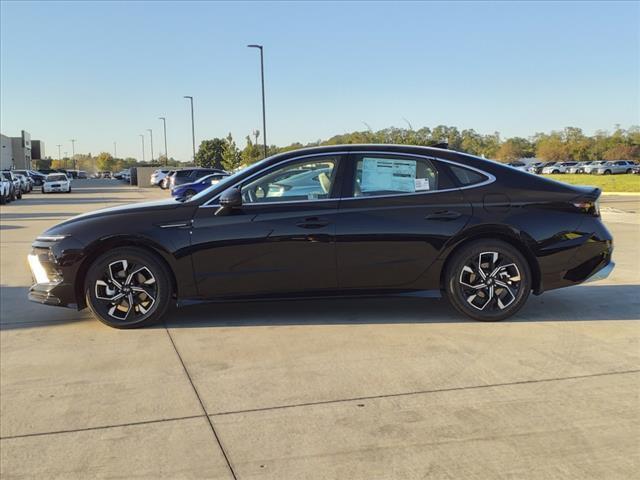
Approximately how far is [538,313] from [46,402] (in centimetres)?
433

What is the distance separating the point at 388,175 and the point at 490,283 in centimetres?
136

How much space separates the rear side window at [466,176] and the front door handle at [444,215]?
0.32 meters

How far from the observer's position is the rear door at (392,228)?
17.0 ft

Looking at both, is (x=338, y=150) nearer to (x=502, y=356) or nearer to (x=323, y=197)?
(x=323, y=197)

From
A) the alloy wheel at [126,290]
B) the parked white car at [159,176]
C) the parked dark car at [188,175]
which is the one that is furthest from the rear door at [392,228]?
the parked white car at [159,176]

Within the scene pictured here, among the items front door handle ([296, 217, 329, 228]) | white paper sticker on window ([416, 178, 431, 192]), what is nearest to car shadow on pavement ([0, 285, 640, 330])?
front door handle ([296, 217, 329, 228])

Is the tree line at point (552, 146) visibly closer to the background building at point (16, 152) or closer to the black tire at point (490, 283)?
the background building at point (16, 152)

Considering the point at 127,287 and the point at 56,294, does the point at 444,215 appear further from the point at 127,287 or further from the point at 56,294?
the point at 56,294

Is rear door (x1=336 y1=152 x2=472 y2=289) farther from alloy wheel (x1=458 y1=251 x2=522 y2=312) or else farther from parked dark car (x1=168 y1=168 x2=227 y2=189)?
parked dark car (x1=168 y1=168 x2=227 y2=189)

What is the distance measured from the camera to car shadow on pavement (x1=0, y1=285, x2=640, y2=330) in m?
5.41

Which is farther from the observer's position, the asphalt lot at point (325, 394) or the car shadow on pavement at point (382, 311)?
the car shadow on pavement at point (382, 311)

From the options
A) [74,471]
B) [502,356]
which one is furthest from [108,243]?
[502,356]

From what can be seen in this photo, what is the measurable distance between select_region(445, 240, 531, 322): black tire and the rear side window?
563 mm

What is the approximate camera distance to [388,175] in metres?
5.38
